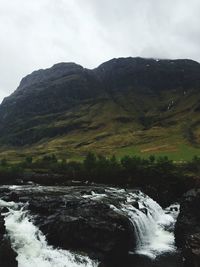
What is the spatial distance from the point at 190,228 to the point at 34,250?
28.5 meters

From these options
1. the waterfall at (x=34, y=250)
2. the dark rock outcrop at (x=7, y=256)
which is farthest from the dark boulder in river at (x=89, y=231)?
the dark rock outcrop at (x=7, y=256)

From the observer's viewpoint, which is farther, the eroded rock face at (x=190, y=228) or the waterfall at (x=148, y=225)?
the waterfall at (x=148, y=225)

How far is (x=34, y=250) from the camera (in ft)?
171

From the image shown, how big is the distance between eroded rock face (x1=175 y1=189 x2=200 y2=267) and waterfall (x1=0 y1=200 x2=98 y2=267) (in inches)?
495

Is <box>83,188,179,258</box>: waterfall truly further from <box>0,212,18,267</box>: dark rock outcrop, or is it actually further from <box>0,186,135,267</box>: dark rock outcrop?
<box>0,212,18,267</box>: dark rock outcrop

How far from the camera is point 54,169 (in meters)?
134

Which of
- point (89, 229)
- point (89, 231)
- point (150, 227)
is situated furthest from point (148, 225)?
point (89, 231)

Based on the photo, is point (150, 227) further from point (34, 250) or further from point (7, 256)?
point (7, 256)

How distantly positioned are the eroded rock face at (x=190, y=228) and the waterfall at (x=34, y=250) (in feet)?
41.3

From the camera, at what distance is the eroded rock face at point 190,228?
50459mm

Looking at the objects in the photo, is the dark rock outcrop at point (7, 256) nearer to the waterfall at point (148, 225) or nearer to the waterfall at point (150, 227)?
the waterfall at point (148, 225)

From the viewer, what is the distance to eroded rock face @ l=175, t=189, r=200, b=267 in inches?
1987

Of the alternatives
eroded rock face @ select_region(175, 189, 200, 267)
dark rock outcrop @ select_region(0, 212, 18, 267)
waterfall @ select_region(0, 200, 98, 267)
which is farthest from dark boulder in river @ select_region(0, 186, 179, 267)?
dark rock outcrop @ select_region(0, 212, 18, 267)

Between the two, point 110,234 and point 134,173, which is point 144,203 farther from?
point 134,173
